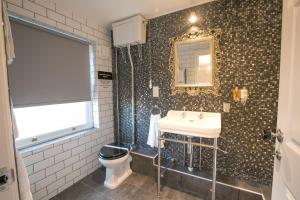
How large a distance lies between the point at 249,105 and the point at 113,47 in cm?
212

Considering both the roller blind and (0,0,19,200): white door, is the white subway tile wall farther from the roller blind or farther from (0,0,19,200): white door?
(0,0,19,200): white door

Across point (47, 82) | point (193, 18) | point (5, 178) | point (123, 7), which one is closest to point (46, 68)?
point (47, 82)

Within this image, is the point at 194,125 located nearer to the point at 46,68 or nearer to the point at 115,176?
the point at 115,176

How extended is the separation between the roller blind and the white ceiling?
405 millimetres

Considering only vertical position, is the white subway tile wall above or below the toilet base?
above

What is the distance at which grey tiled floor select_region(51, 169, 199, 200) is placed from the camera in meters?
1.83

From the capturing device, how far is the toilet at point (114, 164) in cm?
195

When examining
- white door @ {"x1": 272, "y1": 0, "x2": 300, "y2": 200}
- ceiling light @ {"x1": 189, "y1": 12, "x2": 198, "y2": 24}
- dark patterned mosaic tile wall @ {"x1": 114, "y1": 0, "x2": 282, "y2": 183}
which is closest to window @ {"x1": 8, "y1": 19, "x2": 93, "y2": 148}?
dark patterned mosaic tile wall @ {"x1": 114, "y1": 0, "x2": 282, "y2": 183}

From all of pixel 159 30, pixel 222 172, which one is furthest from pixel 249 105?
pixel 159 30

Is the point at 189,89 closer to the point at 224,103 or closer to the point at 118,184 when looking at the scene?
the point at 224,103

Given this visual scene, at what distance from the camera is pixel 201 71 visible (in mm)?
1973

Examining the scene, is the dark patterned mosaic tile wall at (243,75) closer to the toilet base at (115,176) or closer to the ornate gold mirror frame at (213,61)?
the ornate gold mirror frame at (213,61)

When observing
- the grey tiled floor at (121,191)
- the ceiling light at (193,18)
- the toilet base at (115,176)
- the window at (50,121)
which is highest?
the ceiling light at (193,18)

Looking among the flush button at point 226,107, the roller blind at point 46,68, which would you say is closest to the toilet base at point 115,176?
the roller blind at point 46,68
